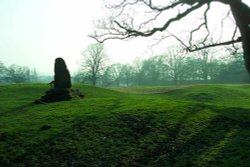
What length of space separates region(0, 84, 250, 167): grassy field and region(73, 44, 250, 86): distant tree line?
69.1 meters

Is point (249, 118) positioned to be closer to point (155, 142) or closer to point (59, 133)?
point (155, 142)

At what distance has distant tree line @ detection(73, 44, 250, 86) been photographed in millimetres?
93625

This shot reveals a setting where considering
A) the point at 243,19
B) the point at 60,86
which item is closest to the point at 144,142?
the point at 243,19

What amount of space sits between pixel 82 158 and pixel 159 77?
113 meters

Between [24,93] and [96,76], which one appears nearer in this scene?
[24,93]

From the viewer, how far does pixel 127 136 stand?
16.0m

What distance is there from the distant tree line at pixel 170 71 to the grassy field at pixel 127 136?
6907 centimetres

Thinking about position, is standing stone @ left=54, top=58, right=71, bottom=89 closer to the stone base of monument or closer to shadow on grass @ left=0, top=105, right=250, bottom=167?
the stone base of monument

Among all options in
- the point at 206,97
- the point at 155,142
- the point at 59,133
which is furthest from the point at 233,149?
the point at 206,97

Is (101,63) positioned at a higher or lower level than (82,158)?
higher

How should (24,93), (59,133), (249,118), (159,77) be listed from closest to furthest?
1. (59,133)
2. (249,118)
3. (24,93)
4. (159,77)

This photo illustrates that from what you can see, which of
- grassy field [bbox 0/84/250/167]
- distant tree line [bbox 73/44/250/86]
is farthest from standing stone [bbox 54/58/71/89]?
distant tree line [bbox 73/44/250/86]

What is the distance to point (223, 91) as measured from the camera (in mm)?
45031

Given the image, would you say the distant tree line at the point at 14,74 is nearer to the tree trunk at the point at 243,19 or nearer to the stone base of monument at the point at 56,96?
the stone base of monument at the point at 56,96
